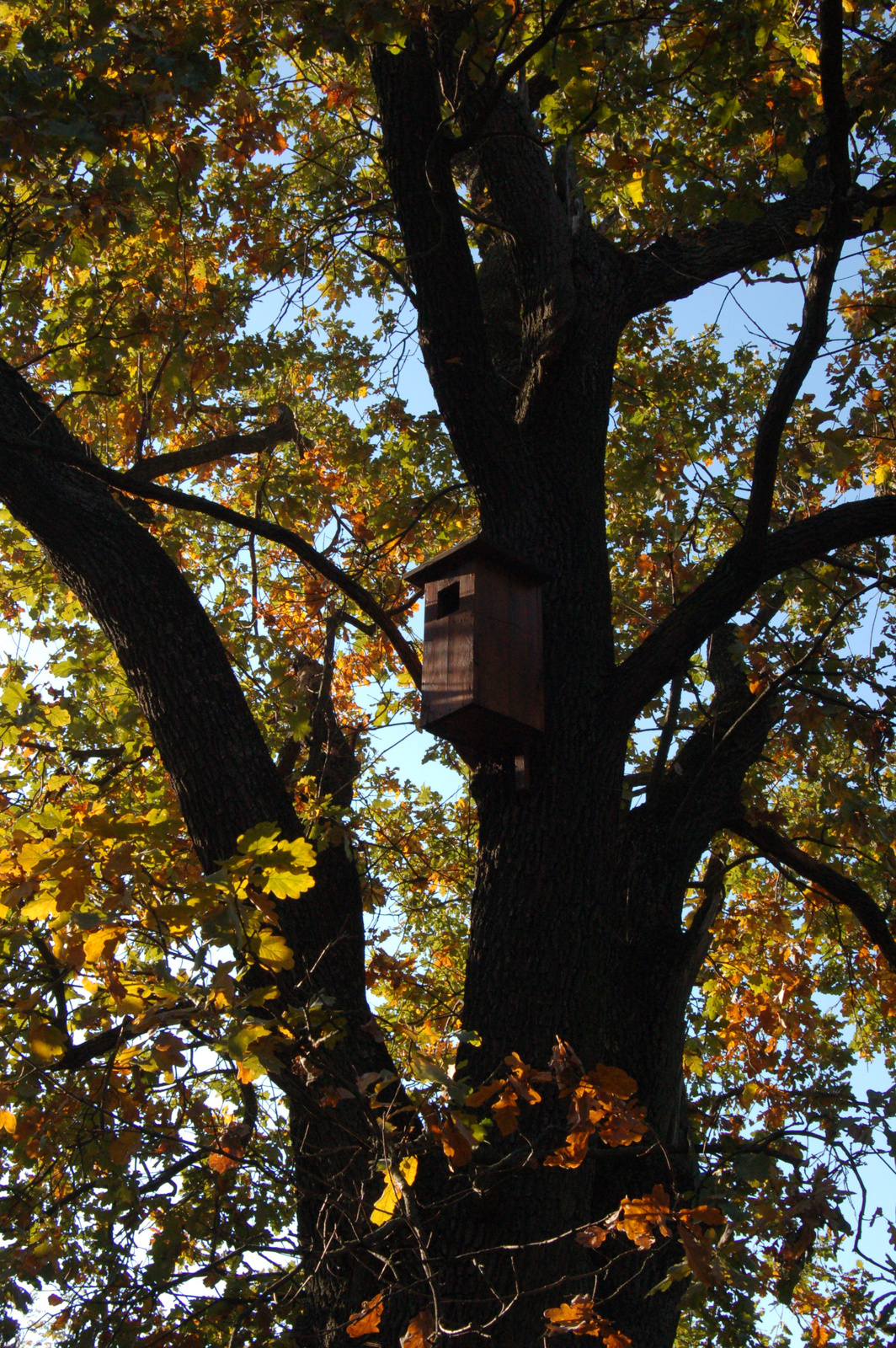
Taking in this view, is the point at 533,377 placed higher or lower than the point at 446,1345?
higher

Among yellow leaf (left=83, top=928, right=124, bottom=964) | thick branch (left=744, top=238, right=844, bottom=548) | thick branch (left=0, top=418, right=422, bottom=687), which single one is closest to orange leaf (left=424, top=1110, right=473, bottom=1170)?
yellow leaf (left=83, top=928, right=124, bottom=964)

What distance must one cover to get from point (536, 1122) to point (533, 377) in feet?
8.66

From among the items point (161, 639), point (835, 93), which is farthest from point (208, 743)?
point (835, 93)

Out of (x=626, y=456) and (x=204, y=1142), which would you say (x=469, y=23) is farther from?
(x=204, y=1142)

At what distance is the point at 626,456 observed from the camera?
6.59m

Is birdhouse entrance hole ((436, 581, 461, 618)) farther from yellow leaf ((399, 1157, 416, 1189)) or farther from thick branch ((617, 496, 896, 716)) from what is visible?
yellow leaf ((399, 1157, 416, 1189))

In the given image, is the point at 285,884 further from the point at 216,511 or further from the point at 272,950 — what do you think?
the point at 216,511

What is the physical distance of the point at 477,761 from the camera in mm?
3521

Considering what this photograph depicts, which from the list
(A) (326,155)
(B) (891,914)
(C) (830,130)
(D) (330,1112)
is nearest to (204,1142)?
(D) (330,1112)

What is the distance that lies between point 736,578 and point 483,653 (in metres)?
0.82

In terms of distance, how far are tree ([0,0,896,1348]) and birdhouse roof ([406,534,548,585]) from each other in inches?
5.2

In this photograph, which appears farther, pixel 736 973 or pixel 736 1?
pixel 736 973

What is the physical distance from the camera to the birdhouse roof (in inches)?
143

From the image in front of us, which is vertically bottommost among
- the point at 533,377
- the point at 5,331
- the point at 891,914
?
the point at 891,914
